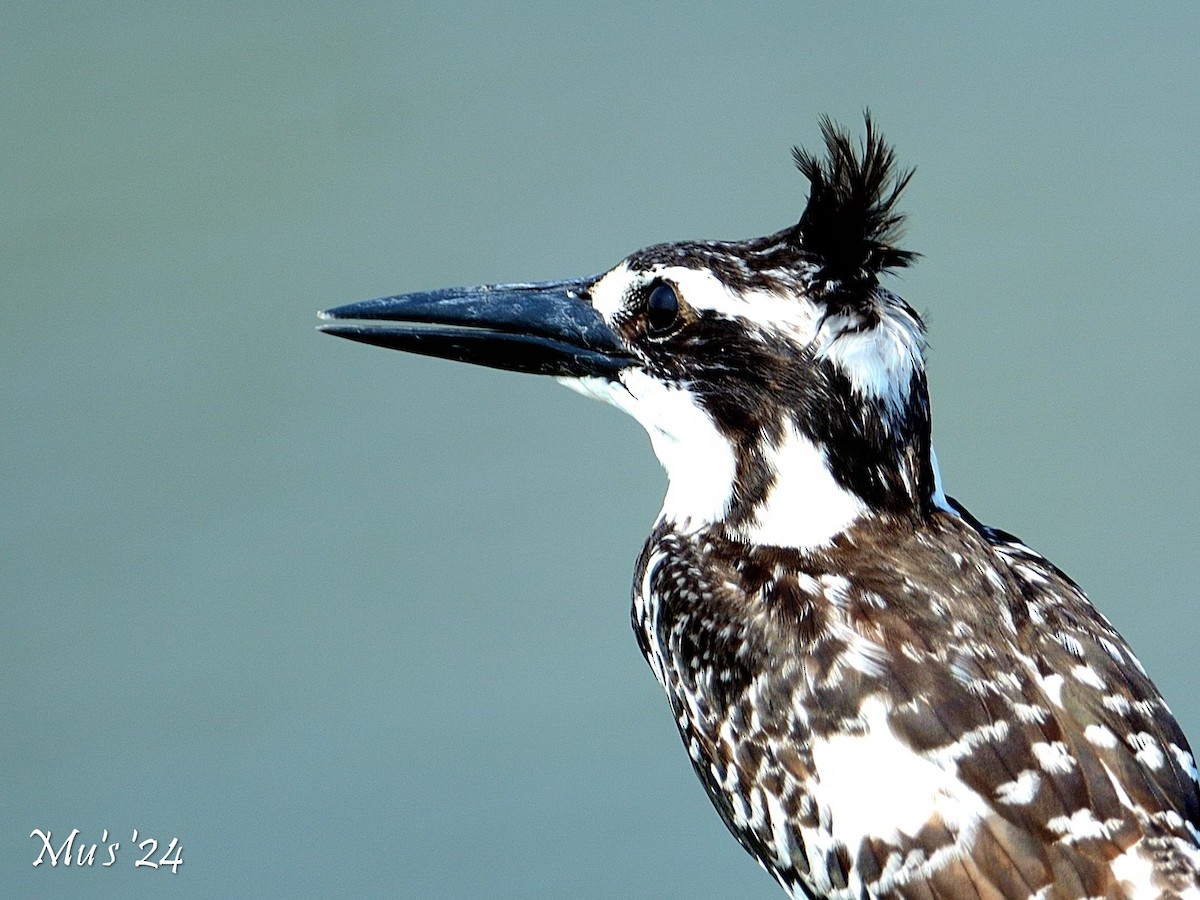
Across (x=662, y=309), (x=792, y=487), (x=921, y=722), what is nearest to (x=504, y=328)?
(x=662, y=309)

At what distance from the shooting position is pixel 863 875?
133cm

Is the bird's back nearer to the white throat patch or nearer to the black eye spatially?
the white throat patch

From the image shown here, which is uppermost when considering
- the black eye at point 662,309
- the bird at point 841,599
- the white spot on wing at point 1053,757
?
the black eye at point 662,309

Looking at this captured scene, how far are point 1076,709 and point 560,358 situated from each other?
0.61 m

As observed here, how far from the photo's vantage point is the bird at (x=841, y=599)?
4.20ft

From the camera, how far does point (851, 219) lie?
4.75 ft

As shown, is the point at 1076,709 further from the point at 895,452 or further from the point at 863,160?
the point at 863,160

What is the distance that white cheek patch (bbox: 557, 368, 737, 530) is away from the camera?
151 cm

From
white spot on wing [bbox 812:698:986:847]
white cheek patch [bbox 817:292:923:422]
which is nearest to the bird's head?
white cheek patch [bbox 817:292:923:422]

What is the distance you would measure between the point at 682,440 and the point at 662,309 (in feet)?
0.44

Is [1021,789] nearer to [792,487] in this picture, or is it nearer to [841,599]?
[841,599]

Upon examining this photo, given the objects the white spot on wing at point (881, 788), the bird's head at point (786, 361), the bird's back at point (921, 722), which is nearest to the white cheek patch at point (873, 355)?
the bird's head at point (786, 361)

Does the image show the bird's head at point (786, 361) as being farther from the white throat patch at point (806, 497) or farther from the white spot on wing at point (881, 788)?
the white spot on wing at point (881, 788)

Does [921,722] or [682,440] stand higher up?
[682,440]
